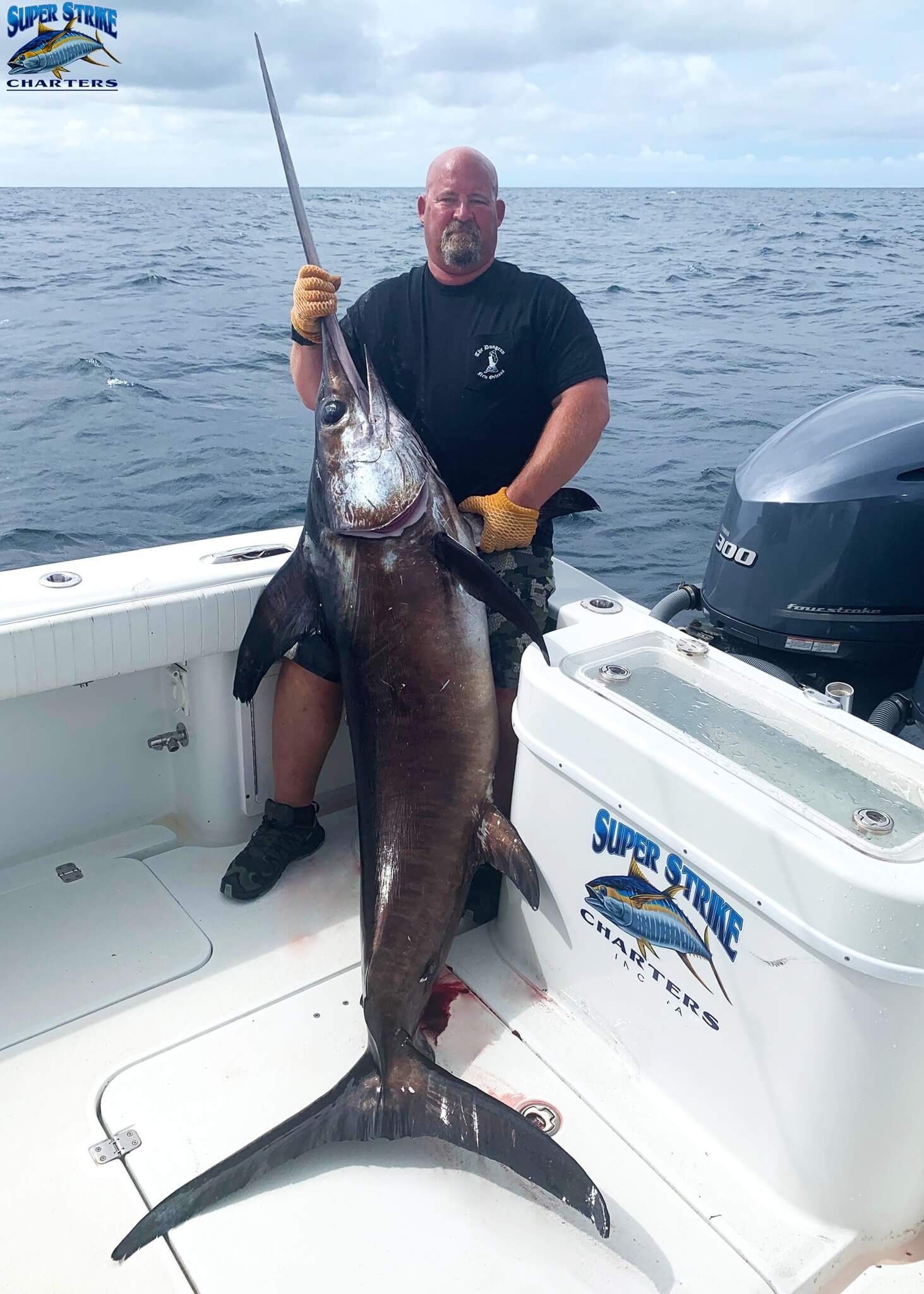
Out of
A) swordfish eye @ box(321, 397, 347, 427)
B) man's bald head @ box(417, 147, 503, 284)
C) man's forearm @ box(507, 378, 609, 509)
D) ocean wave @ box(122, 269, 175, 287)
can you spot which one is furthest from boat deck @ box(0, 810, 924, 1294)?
ocean wave @ box(122, 269, 175, 287)

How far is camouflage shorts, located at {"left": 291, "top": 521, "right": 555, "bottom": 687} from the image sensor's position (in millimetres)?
2561

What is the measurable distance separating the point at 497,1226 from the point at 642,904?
1.94 ft

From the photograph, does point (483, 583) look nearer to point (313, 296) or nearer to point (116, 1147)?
point (313, 296)

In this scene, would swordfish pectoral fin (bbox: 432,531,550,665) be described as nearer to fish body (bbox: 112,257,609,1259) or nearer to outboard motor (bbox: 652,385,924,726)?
fish body (bbox: 112,257,609,1259)

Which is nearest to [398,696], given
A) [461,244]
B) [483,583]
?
[483,583]

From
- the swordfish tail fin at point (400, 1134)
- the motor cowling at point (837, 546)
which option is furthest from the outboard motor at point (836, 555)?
the swordfish tail fin at point (400, 1134)

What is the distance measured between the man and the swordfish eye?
0.24 metres

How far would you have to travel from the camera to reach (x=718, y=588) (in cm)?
327

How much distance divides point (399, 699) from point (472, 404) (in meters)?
0.84

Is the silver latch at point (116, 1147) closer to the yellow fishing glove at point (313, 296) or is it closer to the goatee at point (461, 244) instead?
the yellow fishing glove at point (313, 296)

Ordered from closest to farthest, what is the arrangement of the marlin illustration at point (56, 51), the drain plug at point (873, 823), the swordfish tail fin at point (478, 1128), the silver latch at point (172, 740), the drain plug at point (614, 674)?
the drain plug at point (873, 823), the swordfish tail fin at point (478, 1128), the drain plug at point (614, 674), the silver latch at point (172, 740), the marlin illustration at point (56, 51)

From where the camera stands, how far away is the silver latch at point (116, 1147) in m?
1.85

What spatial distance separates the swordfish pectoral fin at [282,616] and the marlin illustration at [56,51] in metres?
16.2

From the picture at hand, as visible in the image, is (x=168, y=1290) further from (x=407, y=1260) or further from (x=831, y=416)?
(x=831, y=416)
